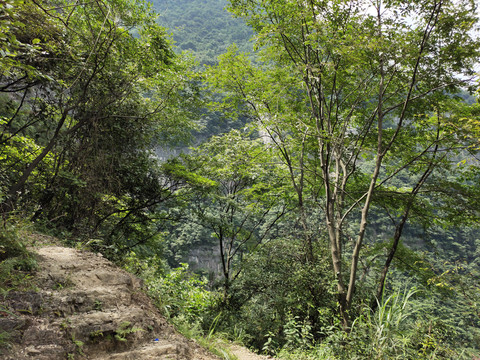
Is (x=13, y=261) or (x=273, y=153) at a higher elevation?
(x=273, y=153)

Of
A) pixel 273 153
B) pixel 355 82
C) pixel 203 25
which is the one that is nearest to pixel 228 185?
pixel 273 153

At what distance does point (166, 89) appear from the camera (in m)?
6.35

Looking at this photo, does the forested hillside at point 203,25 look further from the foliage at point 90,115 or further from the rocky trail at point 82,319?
the rocky trail at point 82,319

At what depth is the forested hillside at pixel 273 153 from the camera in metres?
4.04

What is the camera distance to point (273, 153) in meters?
8.27

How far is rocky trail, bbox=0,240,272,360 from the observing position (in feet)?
6.46

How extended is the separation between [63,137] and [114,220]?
8.54ft

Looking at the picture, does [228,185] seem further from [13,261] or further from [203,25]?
[203,25]

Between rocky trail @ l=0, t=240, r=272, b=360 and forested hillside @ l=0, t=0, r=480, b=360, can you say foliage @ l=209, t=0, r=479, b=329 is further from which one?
rocky trail @ l=0, t=240, r=272, b=360

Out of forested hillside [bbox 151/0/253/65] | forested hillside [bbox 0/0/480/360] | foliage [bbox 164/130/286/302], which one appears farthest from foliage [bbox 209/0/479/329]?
forested hillside [bbox 151/0/253/65]

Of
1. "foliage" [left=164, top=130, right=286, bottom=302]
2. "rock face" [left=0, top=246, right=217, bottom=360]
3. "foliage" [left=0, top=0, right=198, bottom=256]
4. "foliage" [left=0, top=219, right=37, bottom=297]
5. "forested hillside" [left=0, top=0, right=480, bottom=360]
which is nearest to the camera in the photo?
"rock face" [left=0, top=246, right=217, bottom=360]

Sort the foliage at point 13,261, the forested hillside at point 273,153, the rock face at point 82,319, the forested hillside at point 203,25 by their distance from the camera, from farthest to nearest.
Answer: the forested hillside at point 203,25 → the forested hillside at point 273,153 → the foliage at point 13,261 → the rock face at point 82,319

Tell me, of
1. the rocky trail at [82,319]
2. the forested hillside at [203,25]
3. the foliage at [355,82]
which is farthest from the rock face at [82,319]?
the forested hillside at [203,25]

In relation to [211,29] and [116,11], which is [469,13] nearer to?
[116,11]
